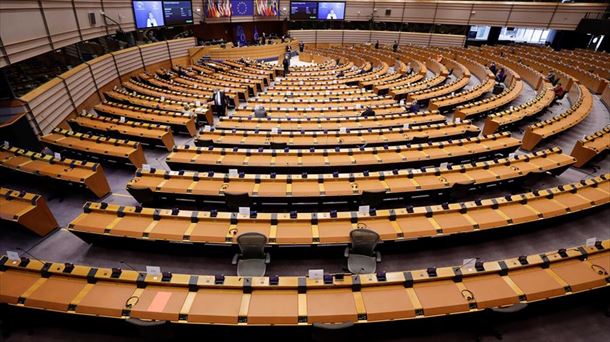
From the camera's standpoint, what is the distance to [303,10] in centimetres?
3042

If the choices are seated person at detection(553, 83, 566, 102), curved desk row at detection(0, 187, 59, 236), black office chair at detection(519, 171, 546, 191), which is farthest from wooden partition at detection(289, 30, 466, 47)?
curved desk row at detection(0, 187, 59, 236)

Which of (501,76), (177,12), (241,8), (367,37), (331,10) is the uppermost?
(331,10)

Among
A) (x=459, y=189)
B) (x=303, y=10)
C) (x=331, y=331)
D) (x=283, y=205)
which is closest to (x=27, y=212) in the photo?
(x=283, y=205)

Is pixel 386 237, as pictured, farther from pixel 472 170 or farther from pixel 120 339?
pixel 120 339

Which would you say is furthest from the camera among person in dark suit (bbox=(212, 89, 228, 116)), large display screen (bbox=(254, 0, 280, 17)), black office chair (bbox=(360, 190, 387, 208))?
large display screen (bbox=(254, 0, 280, 17))

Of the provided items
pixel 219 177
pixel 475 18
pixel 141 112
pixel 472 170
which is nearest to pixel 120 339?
pixel 219 177

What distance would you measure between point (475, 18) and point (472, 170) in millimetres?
28330

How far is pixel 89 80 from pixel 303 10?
2221cm

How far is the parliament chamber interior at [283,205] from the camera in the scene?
185 inches

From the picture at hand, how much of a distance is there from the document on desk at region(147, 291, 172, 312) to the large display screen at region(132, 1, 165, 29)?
19779 millimetres

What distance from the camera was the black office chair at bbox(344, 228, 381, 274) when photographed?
5.54 metres

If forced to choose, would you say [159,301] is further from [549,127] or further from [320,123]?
[549,127]

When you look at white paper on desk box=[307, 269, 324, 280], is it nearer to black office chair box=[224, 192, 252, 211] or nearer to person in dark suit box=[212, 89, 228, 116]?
black office chair box=[224, 192, 252, 211]

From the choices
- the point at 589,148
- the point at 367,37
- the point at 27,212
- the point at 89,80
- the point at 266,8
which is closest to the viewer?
the point at 27,212
